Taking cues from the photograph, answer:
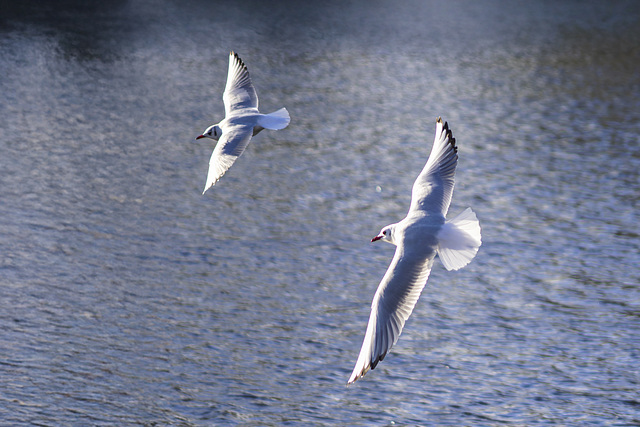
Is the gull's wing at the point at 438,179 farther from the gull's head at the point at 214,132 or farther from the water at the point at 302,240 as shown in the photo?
the water at the point at 302,240

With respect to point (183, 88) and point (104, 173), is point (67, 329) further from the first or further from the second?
point (183, 88)

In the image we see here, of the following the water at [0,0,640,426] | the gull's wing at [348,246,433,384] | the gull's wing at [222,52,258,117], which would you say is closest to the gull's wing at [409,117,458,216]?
the gull's wing at [348,246,433,384]

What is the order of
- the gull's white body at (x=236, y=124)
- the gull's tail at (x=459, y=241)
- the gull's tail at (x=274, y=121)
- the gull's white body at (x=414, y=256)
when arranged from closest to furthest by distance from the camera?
the gull's white body at (x=414, y=256) < the gull's tail at (x=459, y=241) < the gull's white body at (x=236, y=124) < the gull's tail at (x=274, y=121)

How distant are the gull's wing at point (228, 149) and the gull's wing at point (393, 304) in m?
2.96

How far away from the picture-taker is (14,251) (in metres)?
16.6

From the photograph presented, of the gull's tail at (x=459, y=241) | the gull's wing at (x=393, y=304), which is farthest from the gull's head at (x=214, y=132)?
the gull's tail at (x=459, y=241)

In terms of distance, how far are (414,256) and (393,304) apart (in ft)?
1.87

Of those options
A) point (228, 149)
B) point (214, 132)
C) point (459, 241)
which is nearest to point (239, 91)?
point (214, 132)

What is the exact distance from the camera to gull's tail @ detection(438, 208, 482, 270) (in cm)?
862

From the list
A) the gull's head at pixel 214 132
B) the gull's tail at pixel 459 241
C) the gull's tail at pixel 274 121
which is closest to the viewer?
the gull's tail at pixel 459 241

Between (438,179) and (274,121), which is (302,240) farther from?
(438,179)

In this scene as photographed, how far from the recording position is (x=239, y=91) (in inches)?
511

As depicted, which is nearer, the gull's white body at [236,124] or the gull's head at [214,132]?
the gull's white body at [236,124]

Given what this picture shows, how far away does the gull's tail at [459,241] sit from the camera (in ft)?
28.3
